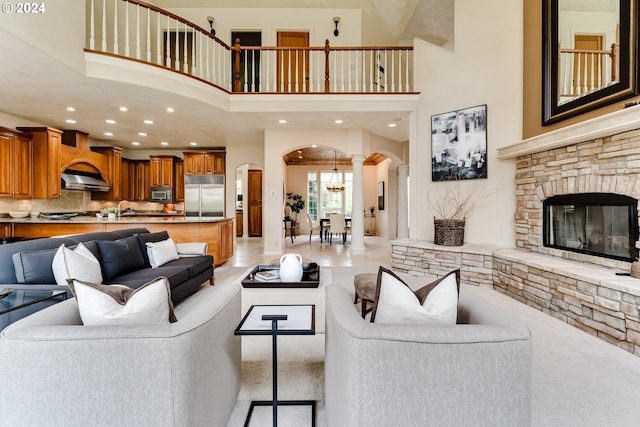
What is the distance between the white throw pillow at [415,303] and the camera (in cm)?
126

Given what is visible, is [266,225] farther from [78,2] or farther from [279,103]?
[78,2]

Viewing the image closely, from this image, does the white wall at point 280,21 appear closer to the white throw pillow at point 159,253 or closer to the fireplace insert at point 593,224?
the white throw pillow at point 159,253

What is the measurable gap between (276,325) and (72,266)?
2.10m

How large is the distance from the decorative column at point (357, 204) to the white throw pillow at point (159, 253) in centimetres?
416

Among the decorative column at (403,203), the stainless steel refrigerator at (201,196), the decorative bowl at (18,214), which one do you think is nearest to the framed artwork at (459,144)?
the decorative column at (403,203)

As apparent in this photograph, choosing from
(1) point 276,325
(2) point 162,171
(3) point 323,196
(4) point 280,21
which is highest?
(4) point 280,21

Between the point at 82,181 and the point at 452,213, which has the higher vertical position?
the point at 82,181

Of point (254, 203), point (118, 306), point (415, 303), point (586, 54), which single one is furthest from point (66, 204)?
point (586, 54)

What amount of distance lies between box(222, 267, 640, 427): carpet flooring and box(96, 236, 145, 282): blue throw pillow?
5.21 ft

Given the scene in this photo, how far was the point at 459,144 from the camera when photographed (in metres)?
4.98

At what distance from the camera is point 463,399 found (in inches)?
40.4

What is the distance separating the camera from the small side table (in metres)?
1.39

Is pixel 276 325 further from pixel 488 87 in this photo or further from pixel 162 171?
pixel 162 171

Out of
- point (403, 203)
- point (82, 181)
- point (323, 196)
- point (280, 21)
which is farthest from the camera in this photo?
point (323, 196)
